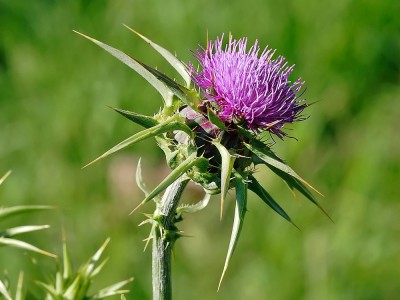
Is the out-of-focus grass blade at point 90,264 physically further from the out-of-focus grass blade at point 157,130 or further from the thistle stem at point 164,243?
the out-of-focus grass blade at point 157,130

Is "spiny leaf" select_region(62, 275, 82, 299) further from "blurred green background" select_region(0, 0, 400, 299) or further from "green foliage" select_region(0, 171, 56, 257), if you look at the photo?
"blurred green background" select_region(0, 0, 400, 299)

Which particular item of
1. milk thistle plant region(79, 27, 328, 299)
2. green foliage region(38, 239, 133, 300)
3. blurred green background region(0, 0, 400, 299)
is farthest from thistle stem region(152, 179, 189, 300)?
blurred green background region(0, 0, 400, 299)

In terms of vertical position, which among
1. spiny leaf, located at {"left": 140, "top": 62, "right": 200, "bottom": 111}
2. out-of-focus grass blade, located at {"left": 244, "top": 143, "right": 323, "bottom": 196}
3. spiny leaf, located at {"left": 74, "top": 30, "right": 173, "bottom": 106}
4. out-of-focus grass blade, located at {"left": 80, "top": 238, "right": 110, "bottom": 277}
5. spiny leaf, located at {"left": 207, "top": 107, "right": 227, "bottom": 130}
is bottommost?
out-of-focus grass blade, located at {"left": 80, "top": 238, "right": 110, "bottom": 277}

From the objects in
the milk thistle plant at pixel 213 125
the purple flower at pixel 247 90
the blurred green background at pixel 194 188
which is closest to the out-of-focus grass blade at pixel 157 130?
the milk thistle plant at pixel 213 125

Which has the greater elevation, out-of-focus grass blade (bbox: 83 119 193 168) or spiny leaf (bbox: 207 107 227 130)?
spiny leaf (bbox: 207 107 227 130)

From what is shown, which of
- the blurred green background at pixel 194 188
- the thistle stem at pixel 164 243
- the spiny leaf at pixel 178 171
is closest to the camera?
the spiny leaf at pixel 178 171

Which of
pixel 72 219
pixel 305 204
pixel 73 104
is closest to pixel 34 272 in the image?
pixel 72 219

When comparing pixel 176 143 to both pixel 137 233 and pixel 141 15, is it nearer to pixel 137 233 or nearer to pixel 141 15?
pixel 137 233
